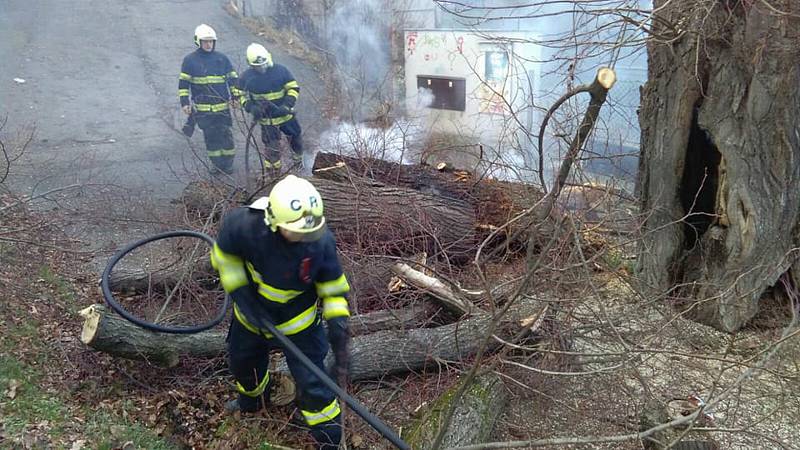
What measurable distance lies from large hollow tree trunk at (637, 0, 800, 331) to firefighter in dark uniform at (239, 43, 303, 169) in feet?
13.9

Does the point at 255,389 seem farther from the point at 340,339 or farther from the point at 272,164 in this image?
the point at 272,164

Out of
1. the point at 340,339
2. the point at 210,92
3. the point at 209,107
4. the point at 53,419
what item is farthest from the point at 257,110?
the point at 340,339

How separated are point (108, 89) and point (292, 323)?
419 inches

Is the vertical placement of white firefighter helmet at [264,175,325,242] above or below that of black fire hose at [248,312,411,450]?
above

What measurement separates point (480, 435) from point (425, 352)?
78 cm

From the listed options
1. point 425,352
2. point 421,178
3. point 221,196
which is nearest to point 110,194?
point 221,196

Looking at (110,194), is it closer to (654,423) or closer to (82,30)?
(654,423)

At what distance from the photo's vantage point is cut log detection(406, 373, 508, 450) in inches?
129

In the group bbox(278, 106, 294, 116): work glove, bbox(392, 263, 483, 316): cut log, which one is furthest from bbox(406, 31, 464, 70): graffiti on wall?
bbox(392, 263, 483, 316): cut log

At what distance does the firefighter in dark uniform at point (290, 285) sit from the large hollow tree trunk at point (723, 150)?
275 cm

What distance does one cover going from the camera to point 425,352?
4098mm

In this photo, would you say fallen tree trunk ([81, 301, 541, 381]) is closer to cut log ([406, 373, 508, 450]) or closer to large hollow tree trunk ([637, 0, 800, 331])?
cut log ([406, 373, 508, 450])

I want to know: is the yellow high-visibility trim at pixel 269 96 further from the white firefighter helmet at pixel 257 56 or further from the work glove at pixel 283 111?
the white firefighter helmet at pixel 257 56

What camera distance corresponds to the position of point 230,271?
327 centimetres
